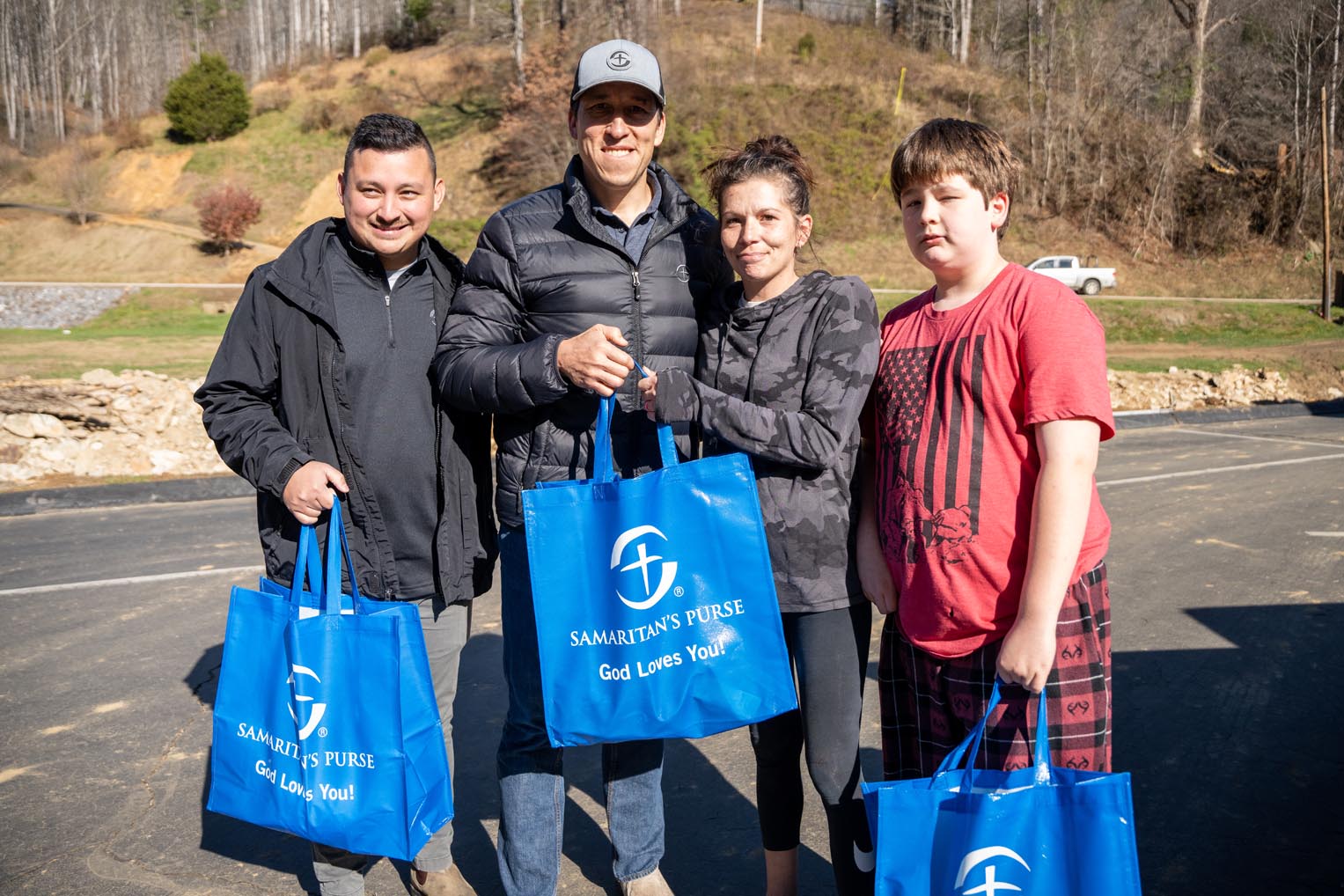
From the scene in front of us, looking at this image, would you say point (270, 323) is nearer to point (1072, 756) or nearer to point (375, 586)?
point (375, 586)

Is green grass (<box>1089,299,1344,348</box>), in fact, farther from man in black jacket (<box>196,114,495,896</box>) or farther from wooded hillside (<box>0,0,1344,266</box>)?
man in black jacket (<box>196,114,495,896</box>)

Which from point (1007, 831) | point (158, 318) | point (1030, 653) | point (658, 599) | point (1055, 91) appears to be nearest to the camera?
point (1007, 831)

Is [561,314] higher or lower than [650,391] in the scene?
higher

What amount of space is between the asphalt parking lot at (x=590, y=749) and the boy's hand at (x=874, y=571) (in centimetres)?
118

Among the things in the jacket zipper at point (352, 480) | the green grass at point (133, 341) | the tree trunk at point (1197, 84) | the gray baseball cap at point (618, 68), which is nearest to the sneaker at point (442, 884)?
the jacket zipper at point (352, 480)

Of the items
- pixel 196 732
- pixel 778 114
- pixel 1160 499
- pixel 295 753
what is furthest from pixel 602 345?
pixel 778 114

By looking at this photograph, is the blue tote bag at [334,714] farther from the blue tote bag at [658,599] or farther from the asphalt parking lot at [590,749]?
the asphalt parking lot at [590,749]

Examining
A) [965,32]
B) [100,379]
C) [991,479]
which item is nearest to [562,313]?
[991,479]

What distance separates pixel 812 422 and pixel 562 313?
757 millimetres

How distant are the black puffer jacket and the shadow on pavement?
2.21 meters

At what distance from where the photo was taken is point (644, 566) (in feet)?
8.06

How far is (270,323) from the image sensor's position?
283 centimetres

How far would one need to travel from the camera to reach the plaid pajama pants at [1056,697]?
7.16 feet

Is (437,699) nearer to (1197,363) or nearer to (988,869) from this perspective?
(988,869)
